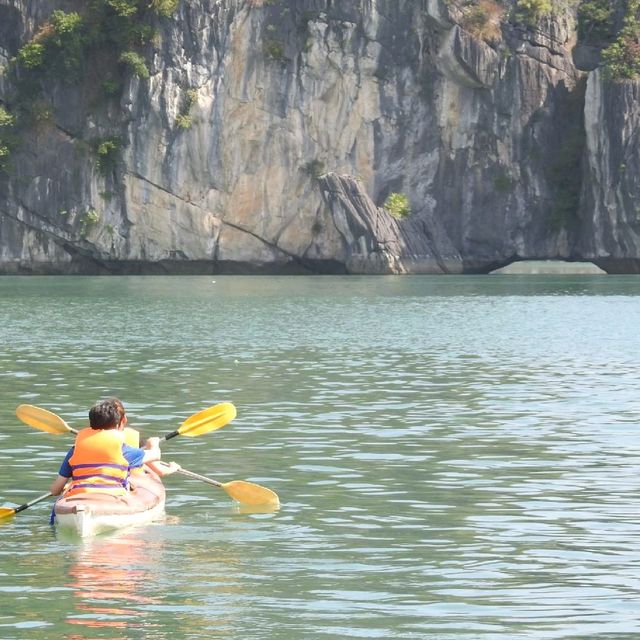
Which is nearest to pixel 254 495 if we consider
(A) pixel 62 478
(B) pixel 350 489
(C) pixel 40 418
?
(B) pixel 350 489

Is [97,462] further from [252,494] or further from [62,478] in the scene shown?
[252,494]

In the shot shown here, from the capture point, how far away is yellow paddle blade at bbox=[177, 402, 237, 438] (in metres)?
17.7

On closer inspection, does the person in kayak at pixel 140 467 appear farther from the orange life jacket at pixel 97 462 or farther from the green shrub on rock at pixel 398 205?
the green shrub on rock at pixel 398 205

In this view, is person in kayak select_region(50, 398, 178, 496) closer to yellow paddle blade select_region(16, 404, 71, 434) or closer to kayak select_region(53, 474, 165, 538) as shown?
kayak select_region(53, 474, 165, 538)

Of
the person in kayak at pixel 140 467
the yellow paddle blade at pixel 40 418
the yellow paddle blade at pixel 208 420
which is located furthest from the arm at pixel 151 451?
the yellow paddle blade at pixel 40 418

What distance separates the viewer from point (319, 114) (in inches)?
3885

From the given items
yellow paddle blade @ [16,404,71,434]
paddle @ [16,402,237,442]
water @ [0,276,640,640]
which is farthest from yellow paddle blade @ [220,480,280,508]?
yellow paddle blade @ [16,404,71,434]

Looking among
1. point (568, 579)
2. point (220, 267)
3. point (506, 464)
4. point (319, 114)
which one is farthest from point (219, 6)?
point (568, 579)

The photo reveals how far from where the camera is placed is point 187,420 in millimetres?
17562

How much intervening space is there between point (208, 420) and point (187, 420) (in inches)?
12.8

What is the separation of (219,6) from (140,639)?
88574mm

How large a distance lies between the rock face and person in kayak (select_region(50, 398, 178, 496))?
79.0 m

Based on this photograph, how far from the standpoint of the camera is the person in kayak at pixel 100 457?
49.3 ft

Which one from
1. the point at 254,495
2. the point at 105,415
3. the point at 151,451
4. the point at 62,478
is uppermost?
the point at 105,415
